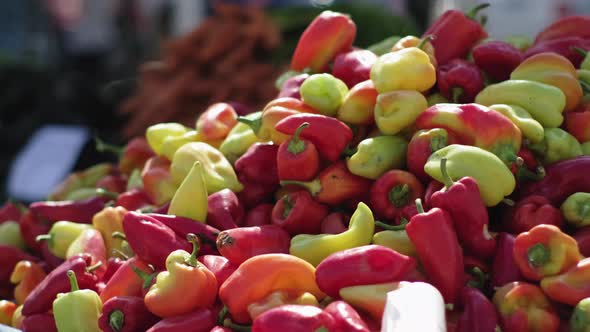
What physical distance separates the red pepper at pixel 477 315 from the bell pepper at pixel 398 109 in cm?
43

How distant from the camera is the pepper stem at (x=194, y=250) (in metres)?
1.43

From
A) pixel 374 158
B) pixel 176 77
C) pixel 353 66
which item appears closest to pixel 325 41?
pixel 353 66

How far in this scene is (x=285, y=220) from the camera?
5.25ft

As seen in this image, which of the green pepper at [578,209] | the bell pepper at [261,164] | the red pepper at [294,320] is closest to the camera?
the red pepper at [294,320]

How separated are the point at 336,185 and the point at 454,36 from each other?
0.59 metres

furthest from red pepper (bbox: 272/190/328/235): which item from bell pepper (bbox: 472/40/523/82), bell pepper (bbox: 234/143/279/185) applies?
bell pepper (bbox: 472/40/523/82)

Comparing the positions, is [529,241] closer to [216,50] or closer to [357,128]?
[357,128]

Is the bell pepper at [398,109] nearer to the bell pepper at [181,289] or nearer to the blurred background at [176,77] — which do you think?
the bell pepper at [181,289]

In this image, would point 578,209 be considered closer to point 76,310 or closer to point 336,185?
point 336,185

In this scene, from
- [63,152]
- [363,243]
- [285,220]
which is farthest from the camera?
[63,152]

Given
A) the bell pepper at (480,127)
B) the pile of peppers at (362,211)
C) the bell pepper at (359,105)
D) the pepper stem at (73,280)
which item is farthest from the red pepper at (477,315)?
the pepper stem at (73,280)

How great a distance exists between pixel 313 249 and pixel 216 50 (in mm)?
2709

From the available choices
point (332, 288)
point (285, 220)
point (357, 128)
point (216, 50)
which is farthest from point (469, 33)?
point (216, 50)

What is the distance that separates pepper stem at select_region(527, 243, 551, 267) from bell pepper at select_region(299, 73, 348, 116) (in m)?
0.59
